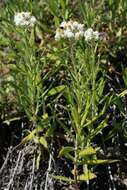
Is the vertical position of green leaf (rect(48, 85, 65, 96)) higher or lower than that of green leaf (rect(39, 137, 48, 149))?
higher

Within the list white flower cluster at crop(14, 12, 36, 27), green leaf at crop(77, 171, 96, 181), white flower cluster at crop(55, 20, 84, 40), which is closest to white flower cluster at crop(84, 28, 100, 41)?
white flower cluster at crop(55, 20, 84, 40)

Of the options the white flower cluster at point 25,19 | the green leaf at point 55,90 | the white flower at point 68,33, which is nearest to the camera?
the white flower at point 68,33

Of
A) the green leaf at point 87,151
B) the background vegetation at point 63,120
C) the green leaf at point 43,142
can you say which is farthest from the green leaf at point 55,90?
the green leaf at point 87,151

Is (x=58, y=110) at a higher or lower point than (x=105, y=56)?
lower

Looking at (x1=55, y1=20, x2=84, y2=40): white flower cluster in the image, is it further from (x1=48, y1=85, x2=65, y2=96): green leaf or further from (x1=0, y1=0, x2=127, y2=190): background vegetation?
(x1=48, y1=85, x2=65, y2=96): green leaf

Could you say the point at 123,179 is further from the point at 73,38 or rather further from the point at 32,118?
the point at 73,38

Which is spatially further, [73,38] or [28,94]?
[28,94]

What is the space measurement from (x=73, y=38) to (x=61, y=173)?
77 centimetres

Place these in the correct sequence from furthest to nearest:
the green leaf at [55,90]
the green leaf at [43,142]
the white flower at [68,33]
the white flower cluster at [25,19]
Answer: the green leaf at [55,90]
the green leaf at [43,142]
the white flower cluster at [25,19]
the white flower at [68,33]

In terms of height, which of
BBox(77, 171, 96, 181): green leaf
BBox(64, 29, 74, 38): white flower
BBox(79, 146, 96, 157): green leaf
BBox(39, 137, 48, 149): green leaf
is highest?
BBox(64, 29, 74, 38): white flower

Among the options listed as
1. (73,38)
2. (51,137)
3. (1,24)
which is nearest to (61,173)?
(51,137)

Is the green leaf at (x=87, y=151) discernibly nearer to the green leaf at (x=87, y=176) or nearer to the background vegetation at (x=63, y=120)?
the background vegetation at (x=63, y=120)

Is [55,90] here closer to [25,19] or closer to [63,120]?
[63,120]

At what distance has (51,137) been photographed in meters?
2.43
